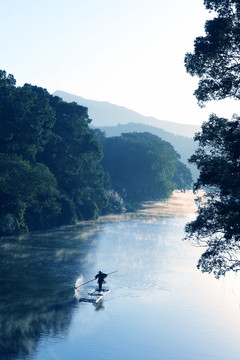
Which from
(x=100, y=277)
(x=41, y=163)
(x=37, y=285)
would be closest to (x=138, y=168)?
(x=41, y=163)

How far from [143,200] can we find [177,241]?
7419 centimetres

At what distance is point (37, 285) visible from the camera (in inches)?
1631

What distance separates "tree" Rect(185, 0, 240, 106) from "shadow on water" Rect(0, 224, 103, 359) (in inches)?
648

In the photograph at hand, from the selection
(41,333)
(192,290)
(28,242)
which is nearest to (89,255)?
(28,242)

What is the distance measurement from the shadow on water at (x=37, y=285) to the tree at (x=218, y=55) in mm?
16453

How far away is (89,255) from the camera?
2267 inches

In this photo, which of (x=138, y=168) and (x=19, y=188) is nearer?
(x=19, y=188)

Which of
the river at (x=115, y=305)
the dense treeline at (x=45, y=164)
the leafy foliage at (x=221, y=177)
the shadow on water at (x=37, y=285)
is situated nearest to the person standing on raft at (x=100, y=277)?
the river at (x=115, y=305)

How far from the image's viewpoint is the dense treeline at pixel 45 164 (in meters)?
64.8

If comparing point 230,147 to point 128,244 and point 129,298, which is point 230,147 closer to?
Result: point 129,298

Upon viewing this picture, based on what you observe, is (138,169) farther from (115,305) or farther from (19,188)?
(115,305)

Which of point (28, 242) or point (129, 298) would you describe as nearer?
point (129, 298)

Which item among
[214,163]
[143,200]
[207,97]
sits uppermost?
[207,97]

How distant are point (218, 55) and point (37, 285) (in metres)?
25.2
